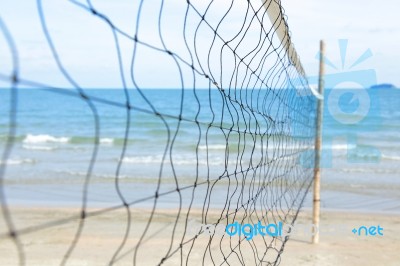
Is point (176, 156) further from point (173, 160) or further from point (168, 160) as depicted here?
point (168, 160)

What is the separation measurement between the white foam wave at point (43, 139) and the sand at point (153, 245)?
33.1 feet

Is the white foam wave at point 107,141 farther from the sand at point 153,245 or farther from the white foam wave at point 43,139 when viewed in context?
the sand at point 153,245

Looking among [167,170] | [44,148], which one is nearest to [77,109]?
[44,148]

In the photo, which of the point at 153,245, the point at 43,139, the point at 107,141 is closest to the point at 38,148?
the point at 107,141

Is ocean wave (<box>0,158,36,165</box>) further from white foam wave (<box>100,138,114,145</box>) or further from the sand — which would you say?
the sand

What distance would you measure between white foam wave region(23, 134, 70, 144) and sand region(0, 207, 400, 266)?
33.1 feet

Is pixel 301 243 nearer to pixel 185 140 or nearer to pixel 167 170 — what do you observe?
pixel 167 170

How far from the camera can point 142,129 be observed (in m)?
17.5

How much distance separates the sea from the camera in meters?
3.61

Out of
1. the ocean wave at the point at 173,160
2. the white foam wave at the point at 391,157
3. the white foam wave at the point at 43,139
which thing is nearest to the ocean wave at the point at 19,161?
the ocean wave at the point at 173,160

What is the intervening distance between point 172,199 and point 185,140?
7.67 metres

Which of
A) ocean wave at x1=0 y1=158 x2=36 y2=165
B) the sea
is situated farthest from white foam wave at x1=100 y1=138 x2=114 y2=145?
ocean wave at x1=0 y1=158 x2=36 y2=165

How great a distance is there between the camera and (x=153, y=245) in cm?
473

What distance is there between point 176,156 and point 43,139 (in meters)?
5.55
